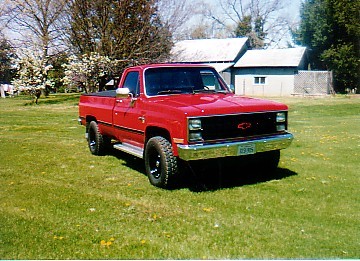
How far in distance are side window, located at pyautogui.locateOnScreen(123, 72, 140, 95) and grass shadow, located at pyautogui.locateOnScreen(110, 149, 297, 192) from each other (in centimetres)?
147

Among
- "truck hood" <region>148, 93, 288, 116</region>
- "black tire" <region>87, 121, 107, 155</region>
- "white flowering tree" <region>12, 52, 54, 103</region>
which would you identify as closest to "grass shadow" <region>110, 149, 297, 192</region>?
"truck hood" <region>148, 93, 288, 116</region>

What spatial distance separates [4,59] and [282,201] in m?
41.2

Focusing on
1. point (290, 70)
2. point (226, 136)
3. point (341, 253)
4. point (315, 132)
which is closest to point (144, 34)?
point (290, 70)

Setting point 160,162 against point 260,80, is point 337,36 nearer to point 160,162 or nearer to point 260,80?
point 260,80

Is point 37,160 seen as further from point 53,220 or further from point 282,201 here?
point 282,201

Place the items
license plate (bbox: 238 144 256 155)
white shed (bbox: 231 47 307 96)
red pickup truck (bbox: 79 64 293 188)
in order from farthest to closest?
white shed (bbox: 231 47 307 96) → license plate (bbox: 238 144 256 155) → red pickup truck (bbox: 79 64 293 188)

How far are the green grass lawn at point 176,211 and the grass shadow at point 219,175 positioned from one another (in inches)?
1.3

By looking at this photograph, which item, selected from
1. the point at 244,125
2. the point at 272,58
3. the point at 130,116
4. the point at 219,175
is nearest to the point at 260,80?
the point at 272,58

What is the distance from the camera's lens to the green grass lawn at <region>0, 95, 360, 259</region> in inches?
164

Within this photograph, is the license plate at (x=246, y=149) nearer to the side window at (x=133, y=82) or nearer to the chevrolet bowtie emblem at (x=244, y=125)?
the chevrolet bowtie emblem at (x=244, y=125)

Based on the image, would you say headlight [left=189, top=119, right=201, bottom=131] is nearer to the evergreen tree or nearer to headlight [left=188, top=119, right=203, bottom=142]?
Result: headlight [left=188, top=119, right=203, bottom=142]

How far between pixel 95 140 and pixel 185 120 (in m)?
3.79

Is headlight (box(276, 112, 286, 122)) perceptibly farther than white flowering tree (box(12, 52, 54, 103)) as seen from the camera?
No

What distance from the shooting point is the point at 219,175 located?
7270 millimetres
